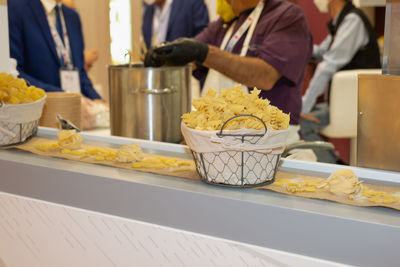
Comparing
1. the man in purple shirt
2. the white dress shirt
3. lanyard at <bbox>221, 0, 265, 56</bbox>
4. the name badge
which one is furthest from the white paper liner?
the white dress shirt

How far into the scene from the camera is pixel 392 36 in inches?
35.7

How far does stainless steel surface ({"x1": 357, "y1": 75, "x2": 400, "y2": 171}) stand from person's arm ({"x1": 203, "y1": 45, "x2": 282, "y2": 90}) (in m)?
0.57


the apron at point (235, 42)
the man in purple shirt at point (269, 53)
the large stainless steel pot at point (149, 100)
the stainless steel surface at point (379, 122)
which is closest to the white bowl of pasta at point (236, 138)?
the stainless steel surface at point (379, 122)

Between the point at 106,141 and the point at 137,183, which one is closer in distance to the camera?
the point at 137,183

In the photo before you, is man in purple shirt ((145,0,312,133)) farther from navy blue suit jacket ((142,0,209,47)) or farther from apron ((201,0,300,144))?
navy blue suit jacket ((142,0,209,47))

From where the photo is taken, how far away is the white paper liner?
762mm

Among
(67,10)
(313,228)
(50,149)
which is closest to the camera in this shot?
(313,228)

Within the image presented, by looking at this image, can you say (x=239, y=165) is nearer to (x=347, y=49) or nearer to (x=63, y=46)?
(x=63, y=46)

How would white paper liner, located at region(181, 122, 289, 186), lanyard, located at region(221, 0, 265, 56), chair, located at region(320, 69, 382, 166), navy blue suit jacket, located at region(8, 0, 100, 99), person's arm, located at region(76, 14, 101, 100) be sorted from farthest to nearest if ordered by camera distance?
1. chair, located at region(320, 69, 382, 166)
2. person's arm, located at region(76, 14, 101, 100)
3. navy blue suit jacket, located at region(8, 0, 100, 99)
4. lanyard, located at region(221, 0, 265, 56)
5. white paper liner, located at region(181, 122, 289, 186)

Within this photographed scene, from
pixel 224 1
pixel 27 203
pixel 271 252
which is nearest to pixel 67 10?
pixel 224 1

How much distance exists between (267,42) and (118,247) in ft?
2.70

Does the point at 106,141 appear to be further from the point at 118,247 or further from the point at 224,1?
the point at 224,1

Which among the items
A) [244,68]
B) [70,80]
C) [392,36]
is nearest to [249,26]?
[244,68]

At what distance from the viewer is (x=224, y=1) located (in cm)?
156
